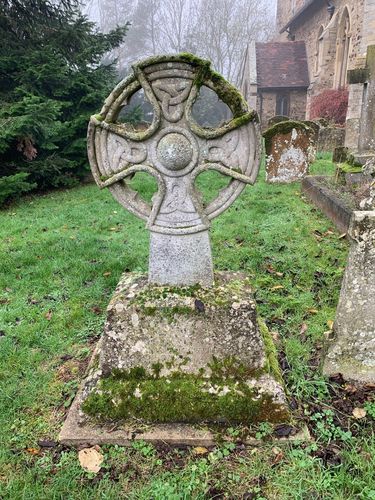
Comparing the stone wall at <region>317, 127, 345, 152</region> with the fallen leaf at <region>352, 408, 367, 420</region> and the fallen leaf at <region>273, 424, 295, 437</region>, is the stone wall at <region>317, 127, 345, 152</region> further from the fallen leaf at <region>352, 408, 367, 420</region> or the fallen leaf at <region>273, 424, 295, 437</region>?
the fallen leaf at <region>273, 424, 295, 437</region>

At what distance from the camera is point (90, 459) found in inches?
92.0

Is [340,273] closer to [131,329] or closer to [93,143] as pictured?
[131,329]

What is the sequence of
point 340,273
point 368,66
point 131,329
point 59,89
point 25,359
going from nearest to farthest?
point 131,329, point 25,359, point 340,273, point 368,66, point 59,89

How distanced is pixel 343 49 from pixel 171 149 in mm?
20053

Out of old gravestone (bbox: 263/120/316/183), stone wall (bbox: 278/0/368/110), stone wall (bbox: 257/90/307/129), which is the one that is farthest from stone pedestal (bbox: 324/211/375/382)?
stone wall (bbox: 257/90/307/129)

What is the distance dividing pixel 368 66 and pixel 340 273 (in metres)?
4.50

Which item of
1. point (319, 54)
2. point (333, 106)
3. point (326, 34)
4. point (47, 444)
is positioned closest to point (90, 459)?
point (47, 444)

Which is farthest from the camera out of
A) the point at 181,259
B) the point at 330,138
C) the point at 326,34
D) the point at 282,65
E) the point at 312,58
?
the point at 282,65

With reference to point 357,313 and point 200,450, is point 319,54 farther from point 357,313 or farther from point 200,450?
point 200,450

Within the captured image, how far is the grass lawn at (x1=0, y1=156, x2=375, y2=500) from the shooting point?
2166mm

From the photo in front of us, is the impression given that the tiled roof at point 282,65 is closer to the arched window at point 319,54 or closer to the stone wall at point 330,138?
the arched window at point 319,54

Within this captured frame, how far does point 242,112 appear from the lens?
2477 millimetres

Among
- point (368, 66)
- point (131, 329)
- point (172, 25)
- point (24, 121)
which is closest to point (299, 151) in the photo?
point (368, 66)

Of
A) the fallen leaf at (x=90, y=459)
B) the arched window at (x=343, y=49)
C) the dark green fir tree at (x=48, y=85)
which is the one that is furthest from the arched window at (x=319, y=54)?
the fallen leaf at (x=90, y=459)
